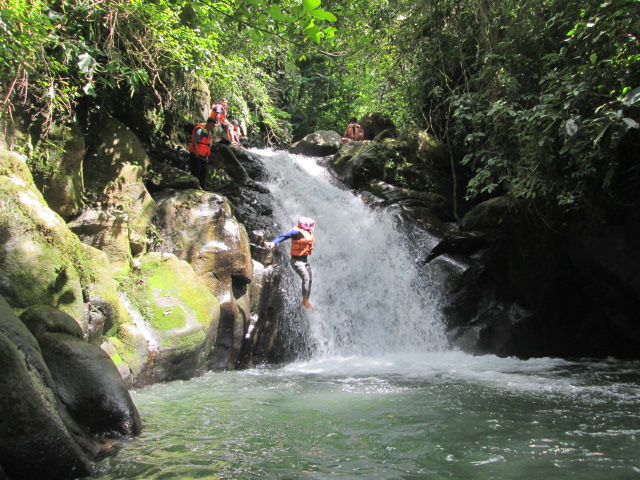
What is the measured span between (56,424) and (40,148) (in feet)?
17.9

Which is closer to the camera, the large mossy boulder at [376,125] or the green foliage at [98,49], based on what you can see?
the green foliage at [98,49]

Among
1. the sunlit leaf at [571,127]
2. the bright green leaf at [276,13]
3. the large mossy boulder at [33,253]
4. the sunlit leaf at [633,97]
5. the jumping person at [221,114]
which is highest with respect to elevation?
the jumping person at [221,114]

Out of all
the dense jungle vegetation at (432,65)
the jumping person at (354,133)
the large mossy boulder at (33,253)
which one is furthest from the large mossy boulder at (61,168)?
the jumping person at (354,133)

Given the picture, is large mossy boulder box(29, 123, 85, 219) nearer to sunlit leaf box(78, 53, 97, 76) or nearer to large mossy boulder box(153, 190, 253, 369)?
sunlit leaf box(78, 53, 97, 76)

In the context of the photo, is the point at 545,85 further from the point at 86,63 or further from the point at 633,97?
the point at 86,63

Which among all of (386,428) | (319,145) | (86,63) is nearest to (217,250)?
(86,63)

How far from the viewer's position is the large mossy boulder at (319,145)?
16.0 m

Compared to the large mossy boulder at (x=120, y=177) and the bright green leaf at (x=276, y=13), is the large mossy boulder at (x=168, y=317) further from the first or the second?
the bright green leaf at (x=276, y=13)

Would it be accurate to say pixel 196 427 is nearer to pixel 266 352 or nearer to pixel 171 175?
pixel 266 352

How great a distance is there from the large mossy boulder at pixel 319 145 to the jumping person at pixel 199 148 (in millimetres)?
6102

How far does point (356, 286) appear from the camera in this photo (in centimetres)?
1044

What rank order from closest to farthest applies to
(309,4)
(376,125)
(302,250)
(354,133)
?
(309,4) < (302,250) < (354,133) < (376,125)

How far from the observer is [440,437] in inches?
159

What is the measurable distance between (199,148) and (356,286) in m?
4.49
